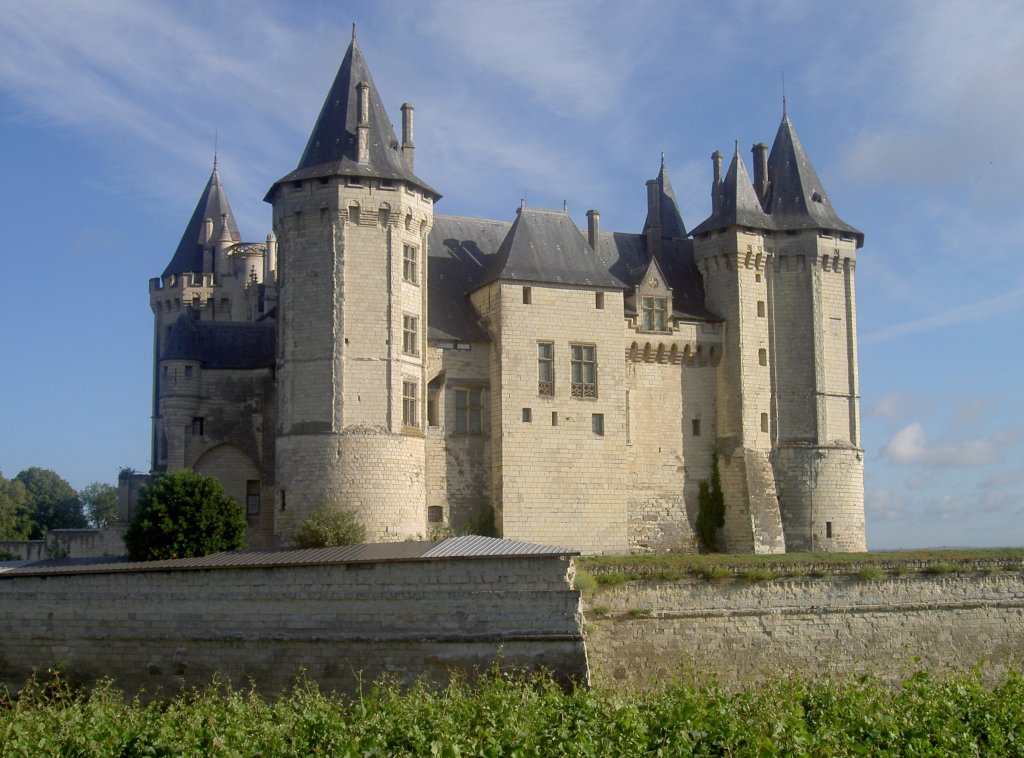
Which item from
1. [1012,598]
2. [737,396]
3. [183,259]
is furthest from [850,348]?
[183,259]

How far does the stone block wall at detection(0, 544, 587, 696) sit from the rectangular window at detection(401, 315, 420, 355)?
8.63 metres

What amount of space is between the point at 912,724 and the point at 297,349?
19820 mm

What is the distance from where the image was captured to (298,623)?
26906 millimetres

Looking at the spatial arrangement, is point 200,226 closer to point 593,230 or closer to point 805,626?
point 593,230

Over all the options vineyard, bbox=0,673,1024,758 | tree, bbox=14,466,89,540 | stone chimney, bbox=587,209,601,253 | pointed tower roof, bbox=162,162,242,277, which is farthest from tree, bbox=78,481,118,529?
vineyard, bbox=0,673,1024,758

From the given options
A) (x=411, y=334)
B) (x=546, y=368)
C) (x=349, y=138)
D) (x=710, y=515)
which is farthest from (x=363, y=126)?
(x=710, y=515)

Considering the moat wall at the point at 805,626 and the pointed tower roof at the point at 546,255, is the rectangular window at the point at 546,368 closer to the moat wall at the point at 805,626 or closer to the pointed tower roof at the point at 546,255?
the pointed tower roof at the point at 546,255

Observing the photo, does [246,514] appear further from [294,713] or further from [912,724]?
[912,724]

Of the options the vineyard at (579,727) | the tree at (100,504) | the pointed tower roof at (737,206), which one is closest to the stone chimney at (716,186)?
the pointed tower roof at (737,206)

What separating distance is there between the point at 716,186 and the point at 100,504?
5748cm

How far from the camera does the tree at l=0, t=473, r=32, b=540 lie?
59562 mm

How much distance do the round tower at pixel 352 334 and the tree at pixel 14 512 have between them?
3097 centimetres

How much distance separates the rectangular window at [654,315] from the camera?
1524 inches

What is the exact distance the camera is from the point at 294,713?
757 inches
